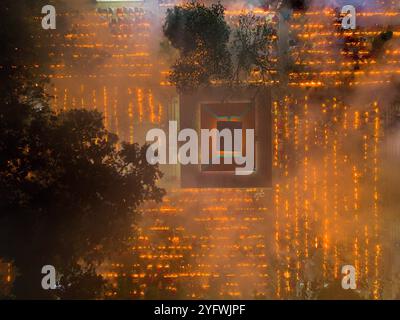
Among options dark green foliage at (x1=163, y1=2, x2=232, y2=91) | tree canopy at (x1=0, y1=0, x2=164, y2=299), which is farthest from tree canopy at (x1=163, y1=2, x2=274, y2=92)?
tree canopy at (x1=0, y1=0, x2=164, y2=299)

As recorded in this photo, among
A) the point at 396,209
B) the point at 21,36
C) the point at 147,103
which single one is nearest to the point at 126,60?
the point at 147,103

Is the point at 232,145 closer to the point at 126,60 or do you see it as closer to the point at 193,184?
the point at 193,184

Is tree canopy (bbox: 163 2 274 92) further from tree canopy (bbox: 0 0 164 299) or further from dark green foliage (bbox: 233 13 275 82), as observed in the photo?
tree canopy (bbox: 0 0 164 299)

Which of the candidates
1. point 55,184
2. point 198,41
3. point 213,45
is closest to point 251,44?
point 213,45

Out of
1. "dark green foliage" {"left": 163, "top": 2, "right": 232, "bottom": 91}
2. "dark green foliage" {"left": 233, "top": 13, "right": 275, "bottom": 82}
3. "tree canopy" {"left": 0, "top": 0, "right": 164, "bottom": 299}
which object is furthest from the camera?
"dark green foliage" {"left": 233, "top": 13, "right": 275, "bottom": 82}

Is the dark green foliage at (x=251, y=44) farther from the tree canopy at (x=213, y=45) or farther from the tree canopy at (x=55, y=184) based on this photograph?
the tree canopy at (x=55, y=184)

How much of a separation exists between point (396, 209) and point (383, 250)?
0.56 m

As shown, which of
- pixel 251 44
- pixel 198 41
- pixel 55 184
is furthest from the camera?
pixel 251 44

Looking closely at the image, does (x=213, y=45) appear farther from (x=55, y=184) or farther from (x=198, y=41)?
(x=55, y=184)

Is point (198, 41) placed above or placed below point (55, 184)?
above

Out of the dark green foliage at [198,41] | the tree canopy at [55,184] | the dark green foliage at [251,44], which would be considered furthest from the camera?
the dark green foliage at [251,44]

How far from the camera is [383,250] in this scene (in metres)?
4.85

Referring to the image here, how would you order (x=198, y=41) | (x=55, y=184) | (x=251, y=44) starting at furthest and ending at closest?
1. (x=251, y=44)
2. (x=198, y=41)
3. (x=55, y=184)

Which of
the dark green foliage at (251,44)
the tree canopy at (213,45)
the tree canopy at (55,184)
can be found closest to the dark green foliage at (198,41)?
the tree canopy at (213,45)
